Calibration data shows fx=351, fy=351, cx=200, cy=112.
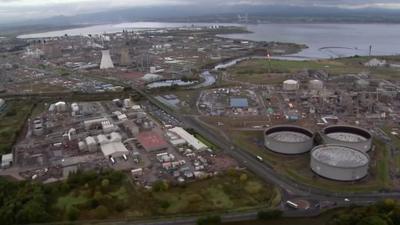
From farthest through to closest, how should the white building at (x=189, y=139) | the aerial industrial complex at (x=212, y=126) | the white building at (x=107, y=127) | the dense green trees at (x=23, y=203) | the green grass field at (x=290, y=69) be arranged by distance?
the green grass field at (x=290, y=69) → the white building at (x=107, y=127) → the white building at (x=189, y=139) → the aerial industrial complex at (x=212, y=126) → the dense green trees at (x=23, y=203)

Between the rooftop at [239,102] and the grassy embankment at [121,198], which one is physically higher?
the rooftop at [239,102]

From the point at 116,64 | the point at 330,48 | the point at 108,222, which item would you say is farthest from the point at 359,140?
the point at 330,48

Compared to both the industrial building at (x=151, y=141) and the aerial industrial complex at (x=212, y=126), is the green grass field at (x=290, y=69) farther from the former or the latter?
the industrial building at (x=151, y=141)

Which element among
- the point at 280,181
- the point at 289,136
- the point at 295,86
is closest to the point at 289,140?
the point at 289,136

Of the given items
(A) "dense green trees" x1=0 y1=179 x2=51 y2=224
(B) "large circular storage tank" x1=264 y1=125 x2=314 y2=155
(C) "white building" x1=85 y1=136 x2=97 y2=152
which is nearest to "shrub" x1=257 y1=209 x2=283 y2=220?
(B) "large circular storage tank" x1=264 y1=125 x2=314 y2=155

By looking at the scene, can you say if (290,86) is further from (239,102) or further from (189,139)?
(189,139)

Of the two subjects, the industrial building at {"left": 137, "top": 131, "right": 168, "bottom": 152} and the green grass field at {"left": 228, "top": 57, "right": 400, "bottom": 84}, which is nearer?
the industrial building at {"left": 137, "top": 131, "right": 168, "bottom": 152}

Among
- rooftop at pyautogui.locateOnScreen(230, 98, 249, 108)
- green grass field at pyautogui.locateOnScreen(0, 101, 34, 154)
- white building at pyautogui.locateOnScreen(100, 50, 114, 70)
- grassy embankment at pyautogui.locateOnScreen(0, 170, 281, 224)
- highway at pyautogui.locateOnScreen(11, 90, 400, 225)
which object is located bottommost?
highway at pyautogui.locateOnScreen(11, 90, 400, 225)

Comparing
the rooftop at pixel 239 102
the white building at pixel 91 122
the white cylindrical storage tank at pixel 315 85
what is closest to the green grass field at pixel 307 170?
the rooftop at pixel 239 102

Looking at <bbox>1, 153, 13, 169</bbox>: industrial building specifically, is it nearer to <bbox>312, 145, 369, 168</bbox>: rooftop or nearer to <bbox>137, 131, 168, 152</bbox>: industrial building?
<bbox>137, 131, 168, 152</bbox>: industrial building
